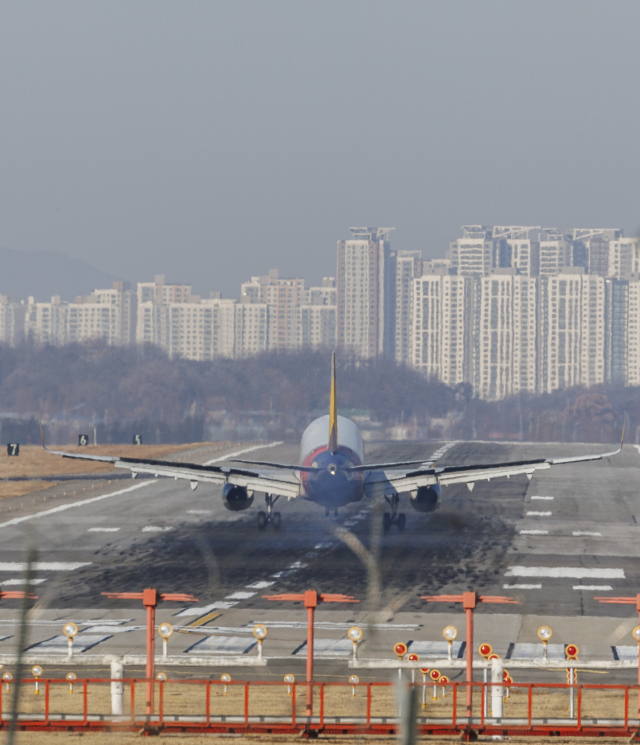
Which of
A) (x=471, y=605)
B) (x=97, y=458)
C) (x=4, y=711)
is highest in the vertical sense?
(x=97, y=458)

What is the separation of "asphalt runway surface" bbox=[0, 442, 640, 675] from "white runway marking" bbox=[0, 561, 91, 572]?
165 mm

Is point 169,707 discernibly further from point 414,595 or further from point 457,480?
point 457,480

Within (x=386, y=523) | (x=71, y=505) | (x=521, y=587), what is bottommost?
(x=521, y=587)

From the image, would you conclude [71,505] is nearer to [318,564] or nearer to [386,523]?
[386,523]

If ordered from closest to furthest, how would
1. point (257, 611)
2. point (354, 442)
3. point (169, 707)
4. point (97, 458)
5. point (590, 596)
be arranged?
1. point (169, 707)
2. point (257, 611)
3. point (590, 596)
4. point (97, 458)
5. point (354, 442)

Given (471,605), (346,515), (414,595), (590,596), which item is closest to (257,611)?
(414,595)

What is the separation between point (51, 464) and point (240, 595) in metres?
63.6

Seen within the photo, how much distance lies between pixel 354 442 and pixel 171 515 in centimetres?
1327

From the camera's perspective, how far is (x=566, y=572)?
4375cm

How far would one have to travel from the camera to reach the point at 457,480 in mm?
53469

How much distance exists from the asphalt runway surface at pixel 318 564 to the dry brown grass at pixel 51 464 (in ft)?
10.8

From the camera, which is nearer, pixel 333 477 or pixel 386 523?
pixel 333 477

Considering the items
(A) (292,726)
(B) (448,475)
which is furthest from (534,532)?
(A) (292,726)

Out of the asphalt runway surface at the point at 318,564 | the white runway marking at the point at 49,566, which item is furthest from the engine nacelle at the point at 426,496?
the white runway marking at the point at 49,566
